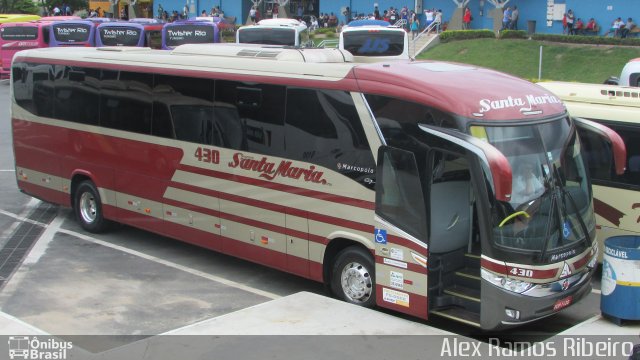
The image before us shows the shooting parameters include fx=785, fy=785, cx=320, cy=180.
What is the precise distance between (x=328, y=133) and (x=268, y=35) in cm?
1996

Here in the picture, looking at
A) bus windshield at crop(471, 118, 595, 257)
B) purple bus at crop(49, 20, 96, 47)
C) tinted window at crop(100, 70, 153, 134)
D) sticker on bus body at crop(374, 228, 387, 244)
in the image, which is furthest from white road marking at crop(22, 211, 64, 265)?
purple bus at crop(49, 20, 96, 47)

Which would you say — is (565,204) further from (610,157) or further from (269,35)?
(269,35)

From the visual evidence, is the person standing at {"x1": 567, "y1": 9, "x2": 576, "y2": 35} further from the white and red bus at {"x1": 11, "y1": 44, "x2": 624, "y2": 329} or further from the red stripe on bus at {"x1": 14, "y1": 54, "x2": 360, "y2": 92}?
the white and red bus at {"x1": 11, "y1": 44, "x2": 624, "y2": 329}

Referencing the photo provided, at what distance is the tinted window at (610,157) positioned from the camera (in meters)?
10.7

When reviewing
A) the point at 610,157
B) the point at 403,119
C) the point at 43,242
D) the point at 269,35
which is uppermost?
the point at 269,35

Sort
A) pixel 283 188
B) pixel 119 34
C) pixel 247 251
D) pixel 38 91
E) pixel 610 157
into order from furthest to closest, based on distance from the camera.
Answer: pixel 119 34, pixel 38 91, pixel 247 251, pixel 610 157, pixel 283 188

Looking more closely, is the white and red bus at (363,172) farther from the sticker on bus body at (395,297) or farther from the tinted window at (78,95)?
the tinted window at (78,95)

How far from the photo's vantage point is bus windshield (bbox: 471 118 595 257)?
8.09 metres

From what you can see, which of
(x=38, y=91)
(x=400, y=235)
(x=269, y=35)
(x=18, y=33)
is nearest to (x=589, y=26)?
(x=269, y=35)

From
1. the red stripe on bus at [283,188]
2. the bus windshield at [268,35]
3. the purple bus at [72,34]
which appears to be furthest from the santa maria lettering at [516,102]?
the purple bus at [72,34]

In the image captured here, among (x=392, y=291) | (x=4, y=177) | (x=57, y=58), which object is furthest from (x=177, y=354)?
(x=4, y=177)

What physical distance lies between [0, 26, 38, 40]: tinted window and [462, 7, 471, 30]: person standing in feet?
79.5

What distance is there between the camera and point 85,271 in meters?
11.7

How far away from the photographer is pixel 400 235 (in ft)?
29.2
